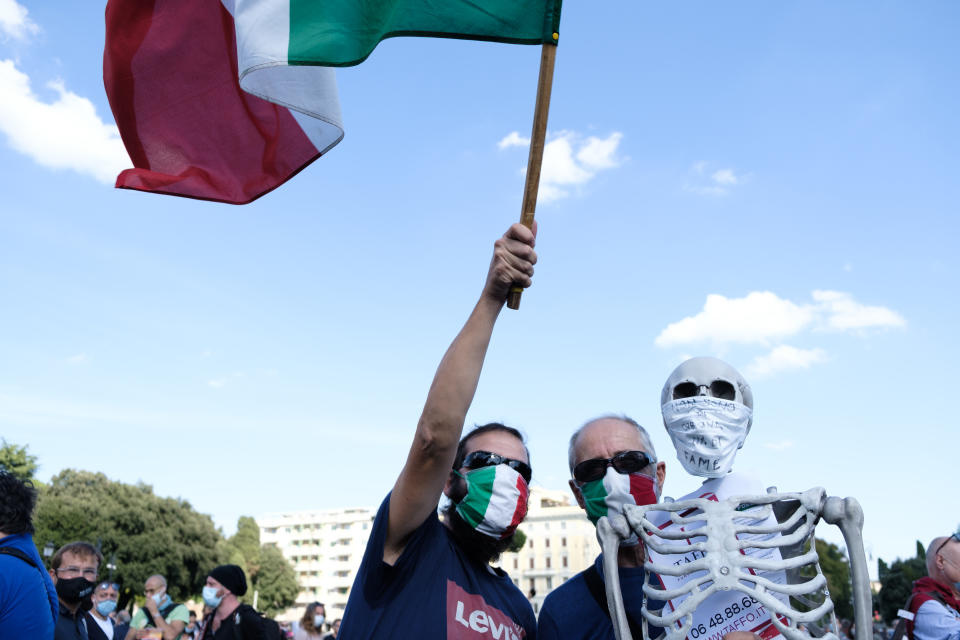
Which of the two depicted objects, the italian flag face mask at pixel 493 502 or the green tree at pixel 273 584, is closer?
the italian flag face mask at pixel 493 502

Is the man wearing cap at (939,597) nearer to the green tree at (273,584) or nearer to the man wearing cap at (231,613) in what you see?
the man wearing cap at (231,613)

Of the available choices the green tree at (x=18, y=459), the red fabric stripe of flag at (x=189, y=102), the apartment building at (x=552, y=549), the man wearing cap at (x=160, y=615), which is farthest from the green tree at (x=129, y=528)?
the apartment building at (x=552, y=549)

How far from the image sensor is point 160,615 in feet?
36.8

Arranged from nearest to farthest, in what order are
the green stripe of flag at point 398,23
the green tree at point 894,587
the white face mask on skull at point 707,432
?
the white face mask on skull at point 707,432
the green stripe of flag at point 398,23
the green tree at point 894,587

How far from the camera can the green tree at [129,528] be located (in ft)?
133

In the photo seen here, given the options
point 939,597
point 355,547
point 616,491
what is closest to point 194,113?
point 616,491

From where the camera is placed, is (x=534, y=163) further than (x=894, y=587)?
No

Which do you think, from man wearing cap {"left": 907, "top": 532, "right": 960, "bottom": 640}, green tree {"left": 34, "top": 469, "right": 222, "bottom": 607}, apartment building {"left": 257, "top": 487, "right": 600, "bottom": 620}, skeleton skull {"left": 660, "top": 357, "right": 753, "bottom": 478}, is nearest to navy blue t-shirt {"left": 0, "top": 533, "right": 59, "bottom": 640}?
skeleton skull {"left": 660, "top": 357, "right": 753, "bottom": 478}

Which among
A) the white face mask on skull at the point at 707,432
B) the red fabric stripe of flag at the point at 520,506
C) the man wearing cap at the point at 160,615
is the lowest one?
the man wearing cap at the point at 160,615

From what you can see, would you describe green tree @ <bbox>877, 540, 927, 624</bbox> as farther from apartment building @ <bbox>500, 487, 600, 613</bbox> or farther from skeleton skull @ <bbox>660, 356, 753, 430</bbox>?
apartment building @ <bbox>500, 487, 600, 613</bbox>

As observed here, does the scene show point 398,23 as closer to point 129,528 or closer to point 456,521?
point 456,521

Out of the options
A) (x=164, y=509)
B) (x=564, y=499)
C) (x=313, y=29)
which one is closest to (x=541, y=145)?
(x=313, y=29)

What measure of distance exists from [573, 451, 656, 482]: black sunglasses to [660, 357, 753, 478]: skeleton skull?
78cm

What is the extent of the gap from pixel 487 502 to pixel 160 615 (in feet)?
32.1
